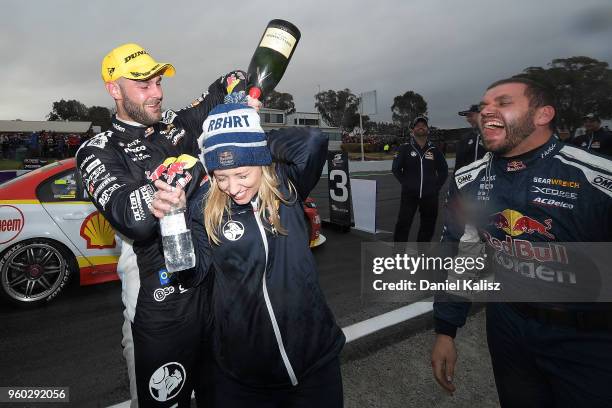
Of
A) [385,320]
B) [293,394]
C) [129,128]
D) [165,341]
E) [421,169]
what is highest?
[129,128]

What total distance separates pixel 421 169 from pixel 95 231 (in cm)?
461

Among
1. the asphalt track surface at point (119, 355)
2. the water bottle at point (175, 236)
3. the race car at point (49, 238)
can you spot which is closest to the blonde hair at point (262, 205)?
the water bottle at point (175, 236)

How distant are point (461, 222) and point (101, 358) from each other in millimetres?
3143

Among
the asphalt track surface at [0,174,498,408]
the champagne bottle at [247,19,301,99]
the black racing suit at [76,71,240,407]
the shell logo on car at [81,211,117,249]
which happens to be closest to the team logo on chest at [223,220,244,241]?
the black racing suit at [76,71,240,407]

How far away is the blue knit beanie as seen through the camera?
1.52 meters

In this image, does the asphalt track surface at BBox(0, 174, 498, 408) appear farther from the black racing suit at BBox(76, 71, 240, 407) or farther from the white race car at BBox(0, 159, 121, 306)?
the black racing suit at BBox(76, 71, 240, 407)

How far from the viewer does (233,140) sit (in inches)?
59.8

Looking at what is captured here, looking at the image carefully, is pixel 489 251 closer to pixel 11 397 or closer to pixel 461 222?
pixel 461 222

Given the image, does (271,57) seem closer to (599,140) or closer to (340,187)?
(340,187)

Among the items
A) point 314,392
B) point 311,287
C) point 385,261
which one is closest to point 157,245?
point 311,287

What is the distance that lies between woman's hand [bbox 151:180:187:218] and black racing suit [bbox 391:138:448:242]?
4.85m

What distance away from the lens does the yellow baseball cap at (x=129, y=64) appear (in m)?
2.11

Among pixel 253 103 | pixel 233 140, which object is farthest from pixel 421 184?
pixel 233 140

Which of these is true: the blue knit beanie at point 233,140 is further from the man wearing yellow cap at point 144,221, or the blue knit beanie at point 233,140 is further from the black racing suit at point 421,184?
the black racing suit at point 421,184
